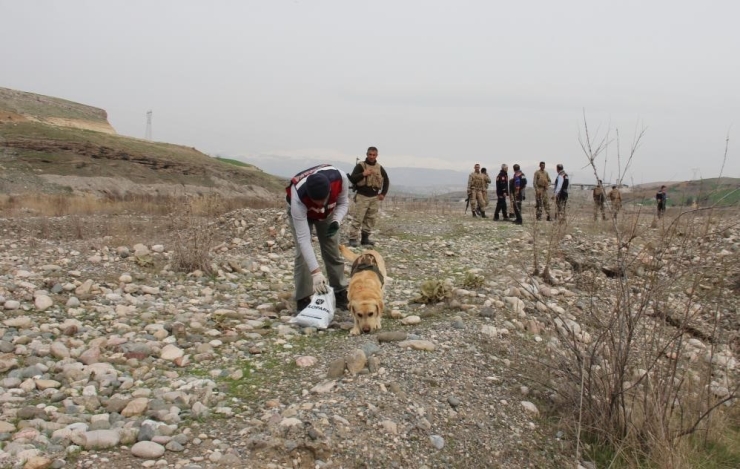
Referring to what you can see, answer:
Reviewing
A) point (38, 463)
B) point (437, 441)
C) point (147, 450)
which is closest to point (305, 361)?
A: point (437, 441)

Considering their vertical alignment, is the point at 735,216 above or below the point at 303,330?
above

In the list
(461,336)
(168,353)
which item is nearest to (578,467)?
(461,336)

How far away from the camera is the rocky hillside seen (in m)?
27.9

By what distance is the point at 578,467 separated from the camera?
307 centimetres

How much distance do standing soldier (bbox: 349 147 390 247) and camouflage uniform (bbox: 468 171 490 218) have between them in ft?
21.8

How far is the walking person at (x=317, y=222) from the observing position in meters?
4.67

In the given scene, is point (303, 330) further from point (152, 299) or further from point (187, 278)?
point (187, 278)

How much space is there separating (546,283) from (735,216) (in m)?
3.30

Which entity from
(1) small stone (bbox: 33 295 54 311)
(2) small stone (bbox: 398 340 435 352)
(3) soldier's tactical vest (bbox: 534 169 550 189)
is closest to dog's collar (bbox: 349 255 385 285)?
(2) small stone (bbox: 398 340 435 352)

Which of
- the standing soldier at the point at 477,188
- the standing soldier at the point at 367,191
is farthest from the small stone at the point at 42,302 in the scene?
the standing soldier at the point at 477,188

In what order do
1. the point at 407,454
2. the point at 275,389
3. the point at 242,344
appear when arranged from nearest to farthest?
the point at 407,454
the point at 275,389
the point at 242,344

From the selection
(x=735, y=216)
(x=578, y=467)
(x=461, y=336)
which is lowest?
(x=578, y=467)

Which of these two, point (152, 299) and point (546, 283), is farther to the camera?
point (546, 283)

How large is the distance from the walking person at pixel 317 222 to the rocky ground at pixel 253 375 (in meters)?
0.46
